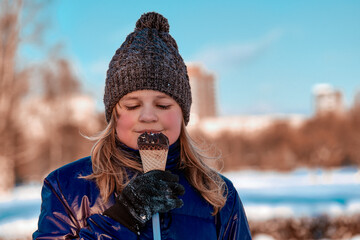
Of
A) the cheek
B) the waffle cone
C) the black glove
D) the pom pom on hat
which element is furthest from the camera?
the pom pom on hat

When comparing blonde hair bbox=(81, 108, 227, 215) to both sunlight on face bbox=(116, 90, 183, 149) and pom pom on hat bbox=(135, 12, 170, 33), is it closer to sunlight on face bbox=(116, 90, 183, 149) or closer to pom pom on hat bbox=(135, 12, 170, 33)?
sunlight on face bbox=(116, 90, 183, 149)

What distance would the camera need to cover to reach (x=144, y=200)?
1.24 m

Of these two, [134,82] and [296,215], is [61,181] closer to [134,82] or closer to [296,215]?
[134,82]

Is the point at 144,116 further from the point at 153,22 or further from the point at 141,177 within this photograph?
the point at 153,22

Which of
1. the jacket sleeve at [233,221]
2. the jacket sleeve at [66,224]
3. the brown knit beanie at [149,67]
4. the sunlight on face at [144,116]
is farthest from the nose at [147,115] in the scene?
the jacket sleeve at [233,221]

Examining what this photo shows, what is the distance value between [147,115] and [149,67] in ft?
0.72

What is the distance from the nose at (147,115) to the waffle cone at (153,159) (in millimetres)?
132

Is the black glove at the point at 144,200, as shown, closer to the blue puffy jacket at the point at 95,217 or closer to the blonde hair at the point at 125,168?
the blue puffy jacket at the point at 95,217

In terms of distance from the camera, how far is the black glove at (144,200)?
4.06ft

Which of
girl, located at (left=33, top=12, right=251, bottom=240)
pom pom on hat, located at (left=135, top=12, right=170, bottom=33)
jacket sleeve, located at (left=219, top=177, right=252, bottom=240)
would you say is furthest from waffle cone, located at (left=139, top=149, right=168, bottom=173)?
pom pom on hat, located at (left=135, top=12, right=170, bottom=33)

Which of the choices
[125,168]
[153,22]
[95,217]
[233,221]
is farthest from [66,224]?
[153,22]

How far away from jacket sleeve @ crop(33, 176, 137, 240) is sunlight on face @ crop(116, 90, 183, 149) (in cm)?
34

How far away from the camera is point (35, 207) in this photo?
706 cm

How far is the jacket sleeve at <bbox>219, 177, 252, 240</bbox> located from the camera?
153cm
